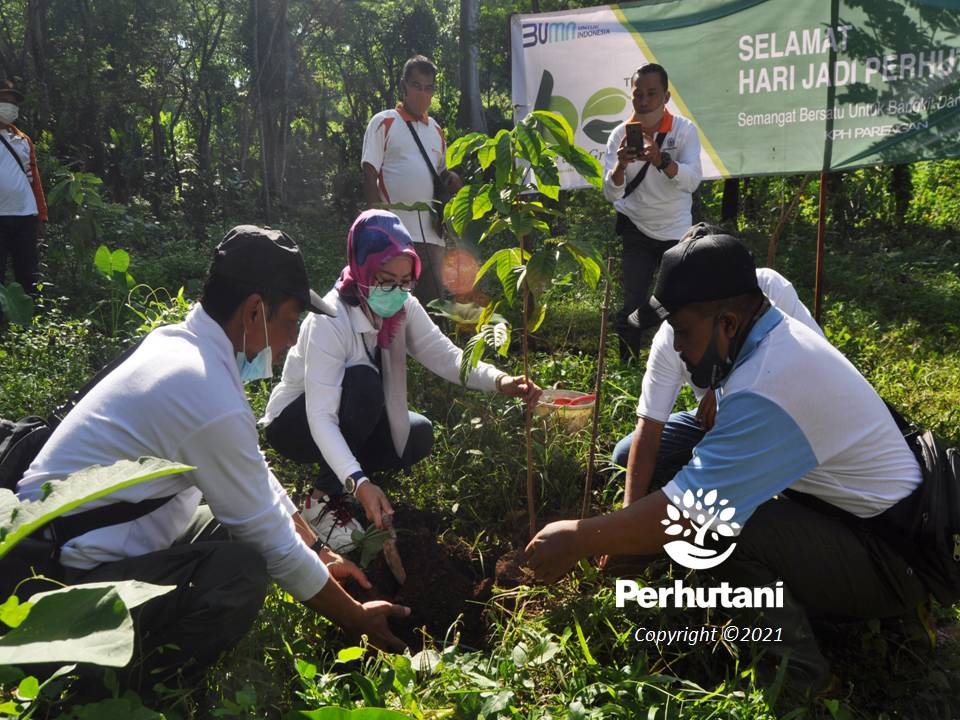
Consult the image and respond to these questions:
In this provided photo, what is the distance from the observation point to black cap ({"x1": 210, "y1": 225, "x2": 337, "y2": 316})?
2129 mm

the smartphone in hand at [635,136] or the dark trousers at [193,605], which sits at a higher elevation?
the smartphone in hand at [635,136]

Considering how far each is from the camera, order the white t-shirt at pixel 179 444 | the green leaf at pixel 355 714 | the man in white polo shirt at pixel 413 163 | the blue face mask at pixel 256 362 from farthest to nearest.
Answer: the man in white polo shirt at pixel 413 163, the blue face mask at pixel 256 362, the white t-shirt at pixel 179 444, the green leaf at pixel 355 714

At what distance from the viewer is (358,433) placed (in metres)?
3.23

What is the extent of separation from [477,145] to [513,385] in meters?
0.86

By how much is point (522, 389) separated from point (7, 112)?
453cm

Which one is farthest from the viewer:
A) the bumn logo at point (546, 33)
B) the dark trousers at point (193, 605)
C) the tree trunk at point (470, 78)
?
the tree trunk at point (470, 78)

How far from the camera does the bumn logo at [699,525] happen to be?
6.82 ft

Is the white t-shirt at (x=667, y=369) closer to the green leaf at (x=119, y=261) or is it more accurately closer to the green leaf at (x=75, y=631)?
the green leaf at (x=75, y=631)

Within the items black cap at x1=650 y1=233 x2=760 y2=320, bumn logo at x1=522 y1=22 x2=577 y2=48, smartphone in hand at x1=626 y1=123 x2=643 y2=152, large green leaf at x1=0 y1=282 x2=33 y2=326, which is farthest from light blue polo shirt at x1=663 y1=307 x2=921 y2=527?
large green leaf at x1=0 y1=282 x2=33 y2=326

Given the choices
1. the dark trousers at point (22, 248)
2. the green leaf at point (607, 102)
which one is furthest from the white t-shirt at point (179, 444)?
the dark trousers at point (22, 248)

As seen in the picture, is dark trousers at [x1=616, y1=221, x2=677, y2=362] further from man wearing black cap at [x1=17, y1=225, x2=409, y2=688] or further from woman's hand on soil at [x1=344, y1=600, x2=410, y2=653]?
man wearing black cap at [x1=17, y1=225, x2=409, y2=688]

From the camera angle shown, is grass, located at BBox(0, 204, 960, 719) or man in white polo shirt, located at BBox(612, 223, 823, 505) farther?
man in white polo shirt, located at BBox(612, 223, 823, 505)

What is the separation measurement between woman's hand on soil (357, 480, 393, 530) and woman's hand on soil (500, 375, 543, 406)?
59 centimetres

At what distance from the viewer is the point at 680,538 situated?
226 cm
